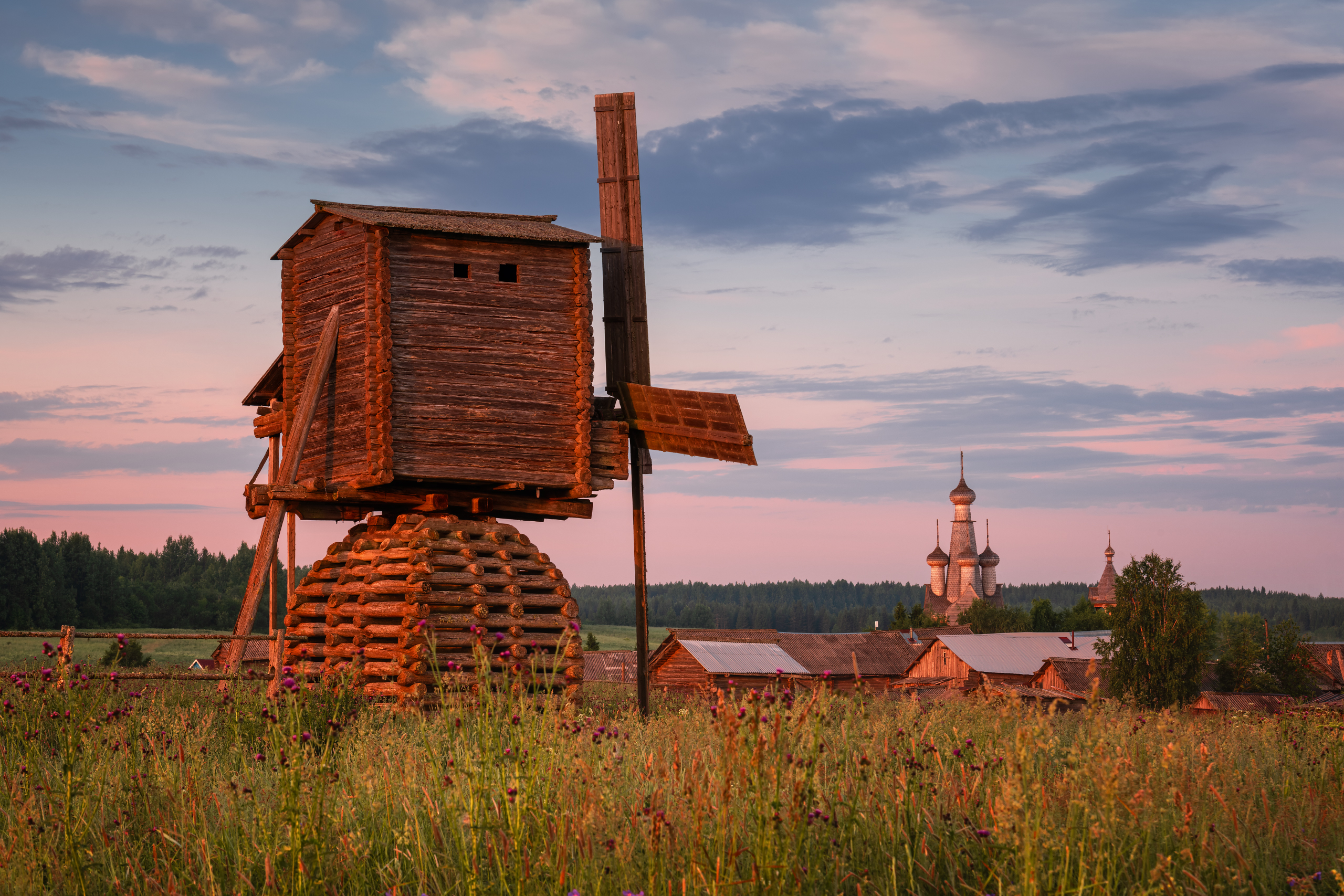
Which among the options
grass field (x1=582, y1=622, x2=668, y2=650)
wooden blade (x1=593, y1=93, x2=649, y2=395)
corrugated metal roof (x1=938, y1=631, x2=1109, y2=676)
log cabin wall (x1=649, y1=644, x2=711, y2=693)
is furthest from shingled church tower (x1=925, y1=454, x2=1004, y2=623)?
wooden blade (x1=593, y1=93, x2=649, y2=395)

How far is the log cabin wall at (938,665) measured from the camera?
62.7 meters

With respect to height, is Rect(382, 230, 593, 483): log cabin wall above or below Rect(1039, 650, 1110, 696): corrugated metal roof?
above

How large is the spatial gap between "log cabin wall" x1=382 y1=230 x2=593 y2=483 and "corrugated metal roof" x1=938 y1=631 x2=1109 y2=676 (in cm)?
4896

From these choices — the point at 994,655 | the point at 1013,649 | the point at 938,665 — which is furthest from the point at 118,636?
the point at 1013,649

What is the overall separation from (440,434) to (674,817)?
446 inches

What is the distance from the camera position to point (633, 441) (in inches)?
703

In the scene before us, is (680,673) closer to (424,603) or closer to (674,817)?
(424,603)

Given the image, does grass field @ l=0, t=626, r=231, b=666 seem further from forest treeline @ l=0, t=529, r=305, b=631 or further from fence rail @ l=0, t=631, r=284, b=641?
fence rail @ l=0, t=631, r=284, b=641

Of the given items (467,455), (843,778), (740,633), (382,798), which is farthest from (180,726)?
(740,633)

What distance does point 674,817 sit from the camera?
541 centimetres

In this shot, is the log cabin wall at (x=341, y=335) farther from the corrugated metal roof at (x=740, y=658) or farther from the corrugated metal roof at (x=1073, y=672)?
the corrugated metal roof at (x=1073, y=672)

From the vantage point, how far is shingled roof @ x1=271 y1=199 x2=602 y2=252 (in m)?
16.4

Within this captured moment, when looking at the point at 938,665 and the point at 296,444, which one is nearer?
the point at 296,444

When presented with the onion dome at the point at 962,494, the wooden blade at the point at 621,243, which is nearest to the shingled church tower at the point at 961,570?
the onion dome at the point at 962,494
